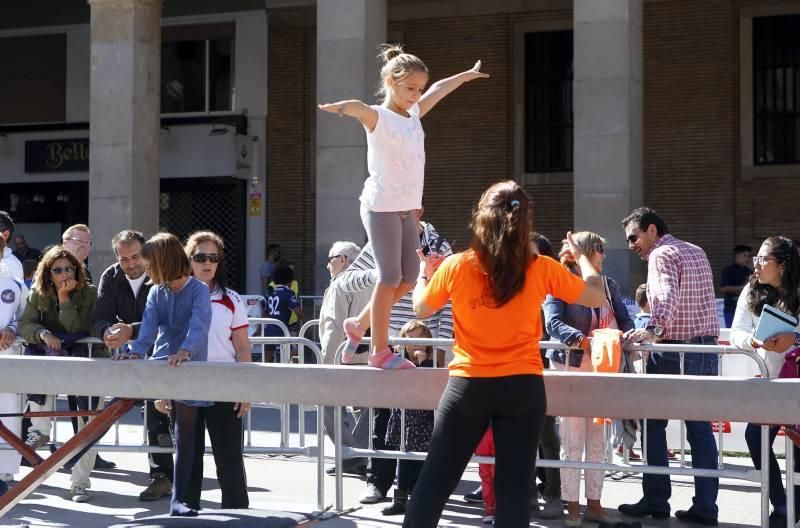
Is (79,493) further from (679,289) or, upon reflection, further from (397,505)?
(679,289)

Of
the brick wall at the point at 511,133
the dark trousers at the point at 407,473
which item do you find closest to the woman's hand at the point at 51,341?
the dark trousers at the point at 407,473

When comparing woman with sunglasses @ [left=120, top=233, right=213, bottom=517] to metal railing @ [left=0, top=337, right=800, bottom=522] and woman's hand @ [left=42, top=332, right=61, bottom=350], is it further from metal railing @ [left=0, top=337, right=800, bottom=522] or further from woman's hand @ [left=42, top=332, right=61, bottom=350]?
woman's hand @ [left=42, top=332, right=61, bottom=350]

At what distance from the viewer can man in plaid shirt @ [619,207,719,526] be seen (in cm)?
798

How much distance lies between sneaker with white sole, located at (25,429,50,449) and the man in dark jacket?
864 millimetres

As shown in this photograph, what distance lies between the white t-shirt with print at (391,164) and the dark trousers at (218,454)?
1.60m

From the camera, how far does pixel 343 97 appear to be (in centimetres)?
1791

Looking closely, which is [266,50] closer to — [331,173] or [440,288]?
[331,173]

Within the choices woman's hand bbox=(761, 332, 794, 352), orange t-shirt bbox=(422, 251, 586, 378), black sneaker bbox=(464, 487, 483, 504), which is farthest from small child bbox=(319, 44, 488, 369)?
black sneaker bbox=(464, 487, 483, 504)

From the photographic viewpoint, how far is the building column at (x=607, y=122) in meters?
16.5

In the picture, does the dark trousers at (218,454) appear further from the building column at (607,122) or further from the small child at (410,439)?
the building column at (607,122)

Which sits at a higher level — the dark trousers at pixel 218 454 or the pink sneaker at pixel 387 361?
the pink sneaker at pixel 387 361

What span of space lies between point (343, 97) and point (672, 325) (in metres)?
10.5

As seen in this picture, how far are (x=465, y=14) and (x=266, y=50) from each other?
4171 mm

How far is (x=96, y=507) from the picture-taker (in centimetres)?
866
